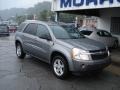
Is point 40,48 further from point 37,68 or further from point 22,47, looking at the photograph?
point 22,47

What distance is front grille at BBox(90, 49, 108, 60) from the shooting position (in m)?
6.50

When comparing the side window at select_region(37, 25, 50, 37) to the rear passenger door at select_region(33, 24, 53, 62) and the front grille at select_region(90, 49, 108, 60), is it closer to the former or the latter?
the rear passenger door at select_region(33, 24, 53, 62)

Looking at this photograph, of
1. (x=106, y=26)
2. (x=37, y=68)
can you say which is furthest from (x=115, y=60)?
(x=106, y=26)

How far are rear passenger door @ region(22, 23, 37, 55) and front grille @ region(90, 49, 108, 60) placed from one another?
265cm

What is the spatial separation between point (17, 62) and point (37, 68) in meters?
1.35

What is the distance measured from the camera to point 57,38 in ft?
23.9

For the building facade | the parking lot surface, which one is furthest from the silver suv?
the building facade

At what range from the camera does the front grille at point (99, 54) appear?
650 centimetres

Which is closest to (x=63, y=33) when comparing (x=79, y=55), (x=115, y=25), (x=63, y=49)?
(x=63, y=49)

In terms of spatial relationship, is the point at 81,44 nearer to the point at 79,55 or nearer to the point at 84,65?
the point at 79,55

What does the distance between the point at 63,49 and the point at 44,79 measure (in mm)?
1125

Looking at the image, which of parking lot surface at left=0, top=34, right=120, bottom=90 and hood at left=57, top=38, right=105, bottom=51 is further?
hood at left=57, top=38, right=105, bottom=51

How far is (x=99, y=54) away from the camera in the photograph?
21.9 ft

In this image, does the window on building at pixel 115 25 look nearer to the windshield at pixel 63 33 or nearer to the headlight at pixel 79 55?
the windshield at pixel 63 33
